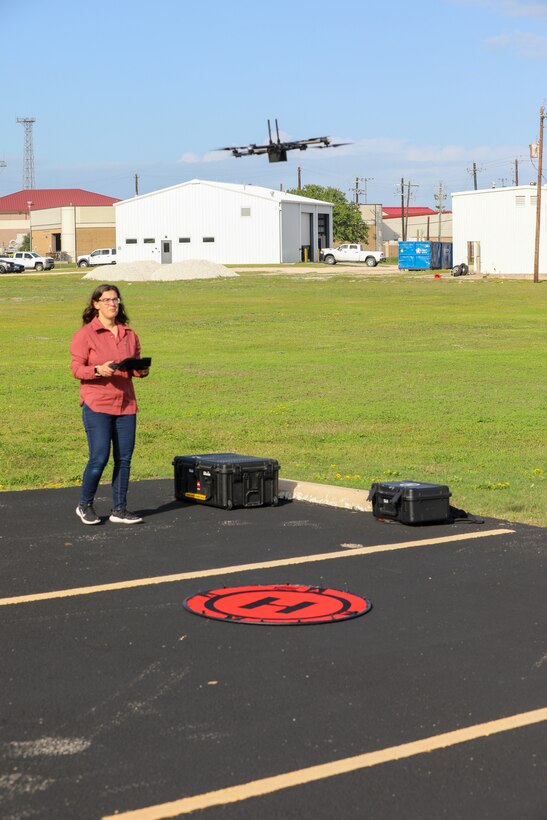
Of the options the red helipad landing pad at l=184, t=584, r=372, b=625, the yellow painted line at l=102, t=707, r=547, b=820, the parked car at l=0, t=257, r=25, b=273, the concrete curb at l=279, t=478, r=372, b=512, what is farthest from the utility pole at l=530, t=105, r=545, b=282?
the yellow painted line at l=102, t=707, r=547, b=820

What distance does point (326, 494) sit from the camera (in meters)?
11.3

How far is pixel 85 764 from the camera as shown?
488 cm

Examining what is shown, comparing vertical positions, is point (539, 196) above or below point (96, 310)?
above

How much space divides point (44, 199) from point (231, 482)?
16916cm

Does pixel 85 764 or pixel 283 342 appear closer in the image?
pixel 85 764

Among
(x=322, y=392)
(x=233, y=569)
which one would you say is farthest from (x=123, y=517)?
(x=322, y=392)

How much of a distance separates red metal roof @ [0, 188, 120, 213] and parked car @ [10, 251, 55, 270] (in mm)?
68728

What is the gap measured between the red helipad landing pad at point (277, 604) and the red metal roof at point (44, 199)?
525ft

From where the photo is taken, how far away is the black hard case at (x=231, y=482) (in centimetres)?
1077

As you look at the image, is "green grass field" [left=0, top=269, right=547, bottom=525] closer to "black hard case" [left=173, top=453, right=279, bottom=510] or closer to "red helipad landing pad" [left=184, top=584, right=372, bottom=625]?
"black hard case" [left=173, top=453, right=279, bottom=510]

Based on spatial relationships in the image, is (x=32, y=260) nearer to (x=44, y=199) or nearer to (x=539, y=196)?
(x=539, y=196)

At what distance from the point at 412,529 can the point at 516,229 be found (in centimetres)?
6223

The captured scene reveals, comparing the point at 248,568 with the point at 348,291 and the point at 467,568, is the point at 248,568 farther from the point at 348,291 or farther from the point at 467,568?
the point at 348,291

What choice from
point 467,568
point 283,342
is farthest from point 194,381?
point 467,568
